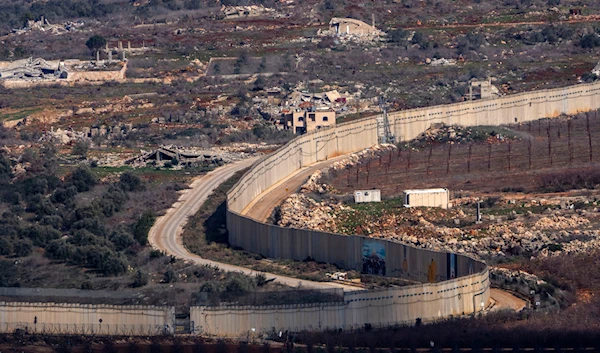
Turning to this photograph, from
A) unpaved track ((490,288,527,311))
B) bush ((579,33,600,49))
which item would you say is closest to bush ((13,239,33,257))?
unpaved track ((490,288,527,311))

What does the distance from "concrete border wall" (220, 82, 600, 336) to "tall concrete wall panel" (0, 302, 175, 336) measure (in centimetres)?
114

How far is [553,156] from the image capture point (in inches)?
3482

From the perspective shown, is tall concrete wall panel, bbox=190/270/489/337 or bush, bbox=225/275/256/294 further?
bush, bbox=225/275/256/294

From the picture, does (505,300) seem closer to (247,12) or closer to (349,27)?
(349,27)

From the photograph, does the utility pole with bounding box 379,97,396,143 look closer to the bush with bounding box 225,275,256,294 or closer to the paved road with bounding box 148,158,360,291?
the paved road with bounding box 148,158,360,291

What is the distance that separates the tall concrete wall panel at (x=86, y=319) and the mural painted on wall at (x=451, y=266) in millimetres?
10036

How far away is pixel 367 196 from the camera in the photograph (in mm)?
76875

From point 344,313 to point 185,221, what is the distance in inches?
981

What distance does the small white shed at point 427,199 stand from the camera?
7362cm

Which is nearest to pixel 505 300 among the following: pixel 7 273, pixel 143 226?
pixel 7 273

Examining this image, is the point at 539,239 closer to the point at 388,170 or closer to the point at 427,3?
the point at 388,170

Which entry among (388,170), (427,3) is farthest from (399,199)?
(427,3)

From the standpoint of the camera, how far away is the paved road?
5931 centimetres

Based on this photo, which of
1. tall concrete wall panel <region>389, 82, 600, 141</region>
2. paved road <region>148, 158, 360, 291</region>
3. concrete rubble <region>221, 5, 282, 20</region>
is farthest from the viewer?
concrete rubble <region>221, 5, 282, 20</region>
